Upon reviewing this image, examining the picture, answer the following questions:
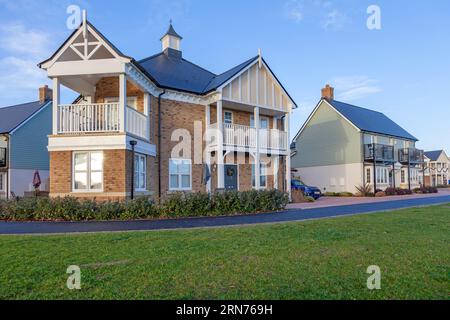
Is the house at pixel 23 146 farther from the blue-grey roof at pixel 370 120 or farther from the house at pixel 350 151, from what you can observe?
the blue-grey roof at pixel 370 120

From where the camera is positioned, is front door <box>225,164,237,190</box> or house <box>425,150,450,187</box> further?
house <box>425,150,450,187</box>

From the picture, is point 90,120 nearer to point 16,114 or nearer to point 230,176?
point 230,176

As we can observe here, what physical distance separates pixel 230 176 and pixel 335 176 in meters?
17.6

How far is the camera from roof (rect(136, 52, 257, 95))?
18.6 meters

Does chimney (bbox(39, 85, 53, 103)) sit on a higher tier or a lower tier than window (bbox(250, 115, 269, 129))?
higher

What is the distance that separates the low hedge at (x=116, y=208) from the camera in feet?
38.4

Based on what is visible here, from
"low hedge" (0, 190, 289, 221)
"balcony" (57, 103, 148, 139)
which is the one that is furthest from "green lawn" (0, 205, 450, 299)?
"balcony" (57, 103, 148, 139)

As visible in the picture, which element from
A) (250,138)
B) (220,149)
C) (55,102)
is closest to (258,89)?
(250,138)

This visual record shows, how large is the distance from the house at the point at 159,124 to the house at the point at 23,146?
11.2 metres

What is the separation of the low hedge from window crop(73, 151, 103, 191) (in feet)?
5.59

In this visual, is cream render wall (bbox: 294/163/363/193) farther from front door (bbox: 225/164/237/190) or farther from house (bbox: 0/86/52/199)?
house (bbox: 0/86/52/199)

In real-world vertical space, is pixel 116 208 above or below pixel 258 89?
below

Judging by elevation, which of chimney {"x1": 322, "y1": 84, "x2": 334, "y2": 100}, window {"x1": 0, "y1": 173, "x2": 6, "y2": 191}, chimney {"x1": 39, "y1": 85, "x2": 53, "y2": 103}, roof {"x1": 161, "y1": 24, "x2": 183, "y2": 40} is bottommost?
window {"x1": 0, "y1": 173, "x2": 6, "y2": 191}

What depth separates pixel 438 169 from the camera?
60.3m
